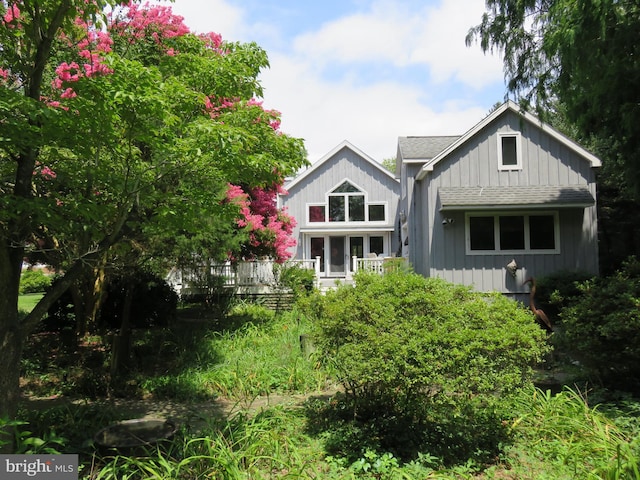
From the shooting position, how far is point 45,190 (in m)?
5.42

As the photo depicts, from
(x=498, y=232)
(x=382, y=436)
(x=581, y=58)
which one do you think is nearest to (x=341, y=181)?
(x=498, y=232)

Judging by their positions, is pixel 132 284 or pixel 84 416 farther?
pixel 132 284

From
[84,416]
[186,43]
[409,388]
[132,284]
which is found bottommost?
[84,416]

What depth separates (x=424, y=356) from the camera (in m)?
4.10

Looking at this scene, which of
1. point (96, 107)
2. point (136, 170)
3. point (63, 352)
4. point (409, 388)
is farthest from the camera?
point (63, 352)

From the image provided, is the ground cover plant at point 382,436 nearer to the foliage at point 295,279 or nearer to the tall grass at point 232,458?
the tall grass at point 232,458

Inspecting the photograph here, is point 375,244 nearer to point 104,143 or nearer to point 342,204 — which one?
point 342,204

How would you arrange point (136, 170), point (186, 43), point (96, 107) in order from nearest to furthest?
1. point (96, 107)
2. point (136, 170)
3. point (186, 43)

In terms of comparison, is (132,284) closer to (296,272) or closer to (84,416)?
(84,416)

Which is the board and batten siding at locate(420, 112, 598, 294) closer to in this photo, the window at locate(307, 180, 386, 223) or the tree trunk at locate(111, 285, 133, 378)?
the tree trunk at locate(111, 285, 133, 378)

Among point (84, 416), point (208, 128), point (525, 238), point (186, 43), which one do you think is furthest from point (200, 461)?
point (525, 238)

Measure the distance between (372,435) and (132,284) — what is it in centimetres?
655

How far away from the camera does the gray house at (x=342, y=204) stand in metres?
21.6

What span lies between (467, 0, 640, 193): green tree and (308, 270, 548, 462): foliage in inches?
198
